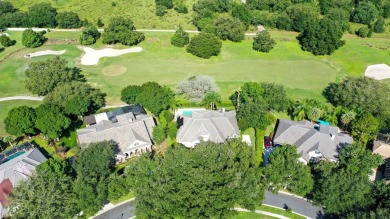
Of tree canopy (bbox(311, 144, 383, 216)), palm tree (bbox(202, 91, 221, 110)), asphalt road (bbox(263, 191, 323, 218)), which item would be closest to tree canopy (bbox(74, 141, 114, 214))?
palm tree (bbox(202, 91, 221, 110))

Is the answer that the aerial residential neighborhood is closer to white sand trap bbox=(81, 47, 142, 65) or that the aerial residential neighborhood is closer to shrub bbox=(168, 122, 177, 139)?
shrub bbox=(168, 122, 177, 139)

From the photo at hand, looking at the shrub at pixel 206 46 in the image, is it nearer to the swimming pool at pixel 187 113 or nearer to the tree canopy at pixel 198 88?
the tree canopy at pixel 198 88

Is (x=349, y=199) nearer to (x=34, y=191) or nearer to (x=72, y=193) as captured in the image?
(x=72, y=193)

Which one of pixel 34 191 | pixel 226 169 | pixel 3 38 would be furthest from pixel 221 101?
pixel 3 38

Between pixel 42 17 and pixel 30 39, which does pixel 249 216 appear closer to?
pixel 30 39

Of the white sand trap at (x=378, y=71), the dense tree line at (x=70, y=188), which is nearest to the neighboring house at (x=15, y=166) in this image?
the dense tree line at (x=70, y=188)

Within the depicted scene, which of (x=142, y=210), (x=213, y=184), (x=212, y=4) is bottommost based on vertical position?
(x=142, y=210)
